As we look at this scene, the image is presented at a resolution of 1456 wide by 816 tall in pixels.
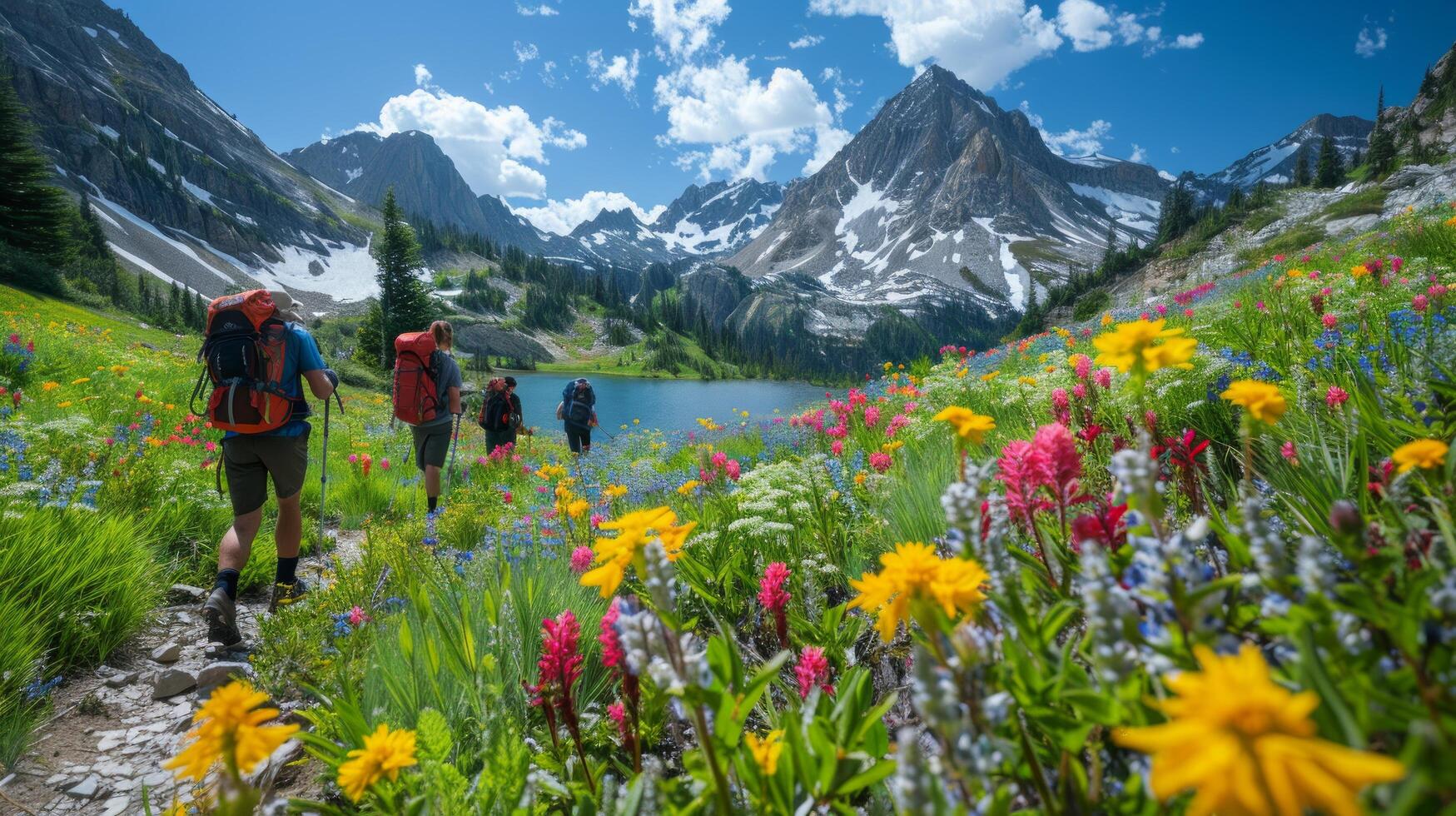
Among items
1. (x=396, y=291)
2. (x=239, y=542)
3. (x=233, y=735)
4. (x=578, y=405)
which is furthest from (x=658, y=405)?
(x=233, y=735)

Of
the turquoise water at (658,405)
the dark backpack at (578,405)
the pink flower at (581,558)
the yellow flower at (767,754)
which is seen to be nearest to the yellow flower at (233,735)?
the yellow flower at (767,754)

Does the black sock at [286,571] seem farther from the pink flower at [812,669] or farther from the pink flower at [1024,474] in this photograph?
the pink flower at [1024,474]

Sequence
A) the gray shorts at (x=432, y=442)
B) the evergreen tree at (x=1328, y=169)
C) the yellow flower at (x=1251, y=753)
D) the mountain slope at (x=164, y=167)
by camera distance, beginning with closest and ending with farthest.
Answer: the yellow flower at (x=1251, y=753)
the gray shorts at (x=432, y=442)
the evergreen tree at (x=1328, y=169)
the mountain slope at (x=164, y=167)

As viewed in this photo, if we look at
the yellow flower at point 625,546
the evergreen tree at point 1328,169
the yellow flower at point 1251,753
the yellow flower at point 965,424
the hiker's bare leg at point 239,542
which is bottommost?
the hiker's bare leg at point 239,542

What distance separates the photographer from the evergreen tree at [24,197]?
118 feet

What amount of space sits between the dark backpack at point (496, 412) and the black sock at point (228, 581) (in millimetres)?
5963

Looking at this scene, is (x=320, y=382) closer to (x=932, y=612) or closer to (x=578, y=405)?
(x=932, y=612)

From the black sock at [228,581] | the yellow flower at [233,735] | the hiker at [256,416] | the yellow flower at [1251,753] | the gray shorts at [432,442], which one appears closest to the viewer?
the yellow flower at [1251,753]

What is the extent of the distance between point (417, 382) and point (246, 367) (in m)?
3.19

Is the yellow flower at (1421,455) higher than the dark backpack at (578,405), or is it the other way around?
A: the yellow flower at (1421,455)

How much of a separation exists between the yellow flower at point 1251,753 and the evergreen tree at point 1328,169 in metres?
97.9

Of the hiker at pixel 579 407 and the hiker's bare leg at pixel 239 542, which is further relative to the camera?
the hiker at pixel 579 407

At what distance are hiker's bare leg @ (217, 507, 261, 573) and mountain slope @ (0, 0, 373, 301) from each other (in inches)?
4568

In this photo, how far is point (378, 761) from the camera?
1.47m
